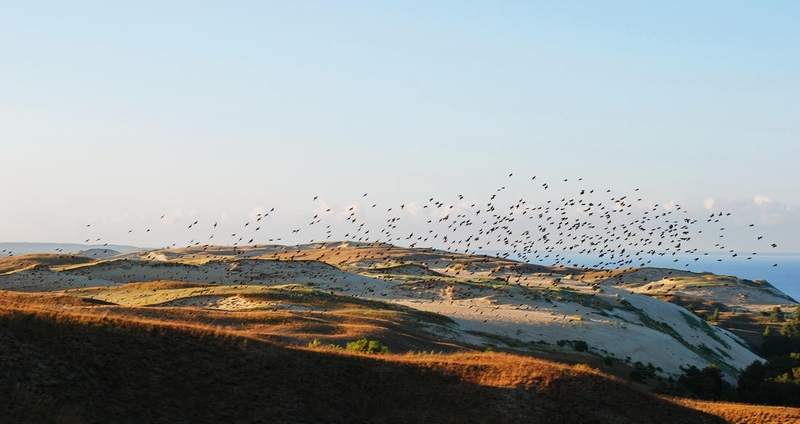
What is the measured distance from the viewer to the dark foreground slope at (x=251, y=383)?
1048 inches

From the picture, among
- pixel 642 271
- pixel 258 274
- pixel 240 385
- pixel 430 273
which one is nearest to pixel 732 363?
pixel 430 273

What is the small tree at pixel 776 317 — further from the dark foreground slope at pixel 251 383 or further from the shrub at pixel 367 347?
the dark foreground slope at pixel 251 383

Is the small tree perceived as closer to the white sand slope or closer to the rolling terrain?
the white sand slope

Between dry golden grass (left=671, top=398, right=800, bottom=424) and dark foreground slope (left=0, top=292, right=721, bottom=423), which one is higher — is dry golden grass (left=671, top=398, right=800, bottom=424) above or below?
below

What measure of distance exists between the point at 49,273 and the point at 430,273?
5675 centimetres

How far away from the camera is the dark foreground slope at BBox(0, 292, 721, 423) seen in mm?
26609

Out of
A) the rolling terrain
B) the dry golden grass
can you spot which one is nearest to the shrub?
the rolling terrain

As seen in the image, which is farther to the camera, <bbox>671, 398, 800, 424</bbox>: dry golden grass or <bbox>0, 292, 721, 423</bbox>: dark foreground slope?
<bbox>671, 398, 800, 424</bbox>: dry golden grass

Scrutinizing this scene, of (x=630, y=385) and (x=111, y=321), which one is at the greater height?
(x=111, y=321)

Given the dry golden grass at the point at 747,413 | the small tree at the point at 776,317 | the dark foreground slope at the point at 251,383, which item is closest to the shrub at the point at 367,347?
the dark foreground slope at the point at 251,383

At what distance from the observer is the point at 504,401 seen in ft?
104

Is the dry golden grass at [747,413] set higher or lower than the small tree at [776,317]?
higher

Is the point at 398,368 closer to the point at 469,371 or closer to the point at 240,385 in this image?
the point at 469,371

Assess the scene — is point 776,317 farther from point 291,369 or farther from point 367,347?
point 291,369
